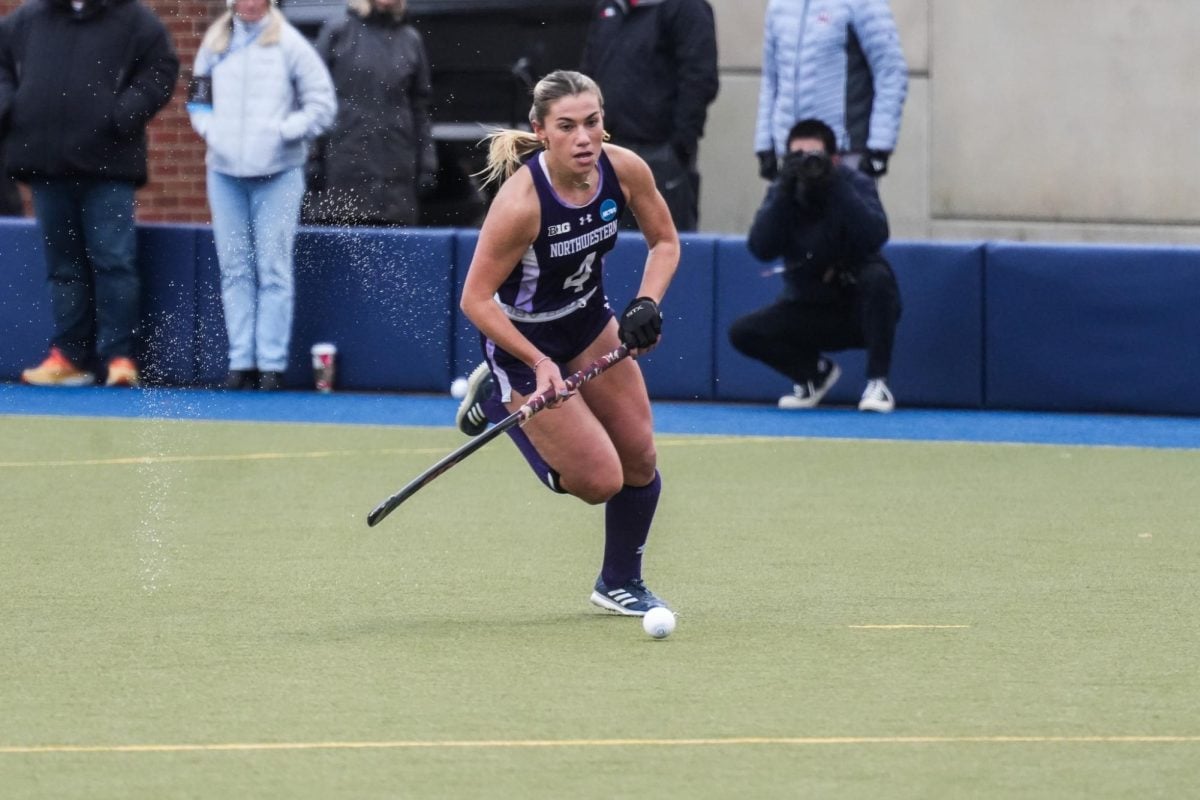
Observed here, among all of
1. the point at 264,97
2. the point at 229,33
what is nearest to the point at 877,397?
the point at 264,97

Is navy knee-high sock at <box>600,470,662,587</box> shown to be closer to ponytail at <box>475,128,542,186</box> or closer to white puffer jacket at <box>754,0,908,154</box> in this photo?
ponytail at <box>475,128,542,186</box>

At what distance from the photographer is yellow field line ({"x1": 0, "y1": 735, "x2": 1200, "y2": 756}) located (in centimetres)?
526

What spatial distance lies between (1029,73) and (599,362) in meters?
10.6

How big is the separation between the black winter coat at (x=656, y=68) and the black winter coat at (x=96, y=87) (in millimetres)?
2499

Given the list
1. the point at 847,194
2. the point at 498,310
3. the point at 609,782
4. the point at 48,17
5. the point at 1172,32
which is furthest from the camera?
the point at 1172,32

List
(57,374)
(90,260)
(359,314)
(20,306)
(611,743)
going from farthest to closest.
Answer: (20,306) → (359,314) → (57,374) → (90,260) → (611,743)

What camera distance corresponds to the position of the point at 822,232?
513 inches

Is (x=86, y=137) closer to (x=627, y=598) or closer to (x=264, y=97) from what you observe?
(x=264, y=97)

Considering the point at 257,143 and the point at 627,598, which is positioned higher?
the point at 257,143

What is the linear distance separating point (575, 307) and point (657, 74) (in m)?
6.76

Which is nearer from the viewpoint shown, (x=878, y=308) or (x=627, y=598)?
(x=627, y=598)

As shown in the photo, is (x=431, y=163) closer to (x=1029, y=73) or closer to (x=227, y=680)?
(x=1029, y=73)

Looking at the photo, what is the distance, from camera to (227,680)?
609 cm

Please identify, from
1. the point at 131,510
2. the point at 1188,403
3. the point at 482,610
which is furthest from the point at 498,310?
the point at 1188,403
